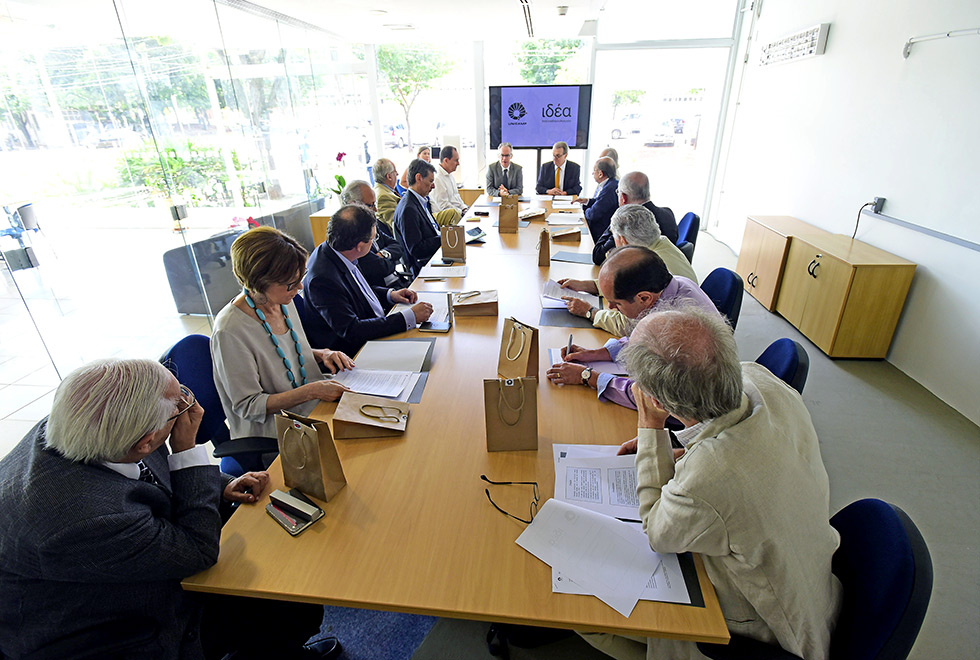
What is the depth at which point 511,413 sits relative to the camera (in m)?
1.42

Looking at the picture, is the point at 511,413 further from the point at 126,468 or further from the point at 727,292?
the point at 727,292


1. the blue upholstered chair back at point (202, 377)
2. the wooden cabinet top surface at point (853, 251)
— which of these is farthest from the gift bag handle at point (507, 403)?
the wooden cabinet top surface at point (853, 251)

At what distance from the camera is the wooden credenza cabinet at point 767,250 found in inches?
167

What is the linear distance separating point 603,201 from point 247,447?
3.89 metres

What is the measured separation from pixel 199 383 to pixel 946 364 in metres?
4.21

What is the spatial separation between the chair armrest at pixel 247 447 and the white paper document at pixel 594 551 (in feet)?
3.22

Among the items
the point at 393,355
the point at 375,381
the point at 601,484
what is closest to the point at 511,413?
the point at 601,484

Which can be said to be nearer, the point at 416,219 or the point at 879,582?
the point at 879,582

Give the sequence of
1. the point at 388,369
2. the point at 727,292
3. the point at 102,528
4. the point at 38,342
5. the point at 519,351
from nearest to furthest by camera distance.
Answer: the point at 102,528
the point at 519,351
the point at 388,369
the point at 727,292
the point at 38,342

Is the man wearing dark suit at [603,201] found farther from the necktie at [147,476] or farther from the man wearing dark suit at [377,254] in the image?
the necktie at [147,476]

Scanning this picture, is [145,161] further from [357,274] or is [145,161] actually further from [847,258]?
[847,258]

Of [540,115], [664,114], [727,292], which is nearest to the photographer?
[727,292]

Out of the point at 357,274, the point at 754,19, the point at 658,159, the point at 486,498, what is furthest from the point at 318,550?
the point at 658,159

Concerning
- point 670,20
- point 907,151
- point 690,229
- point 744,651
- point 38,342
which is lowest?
point 38,342
